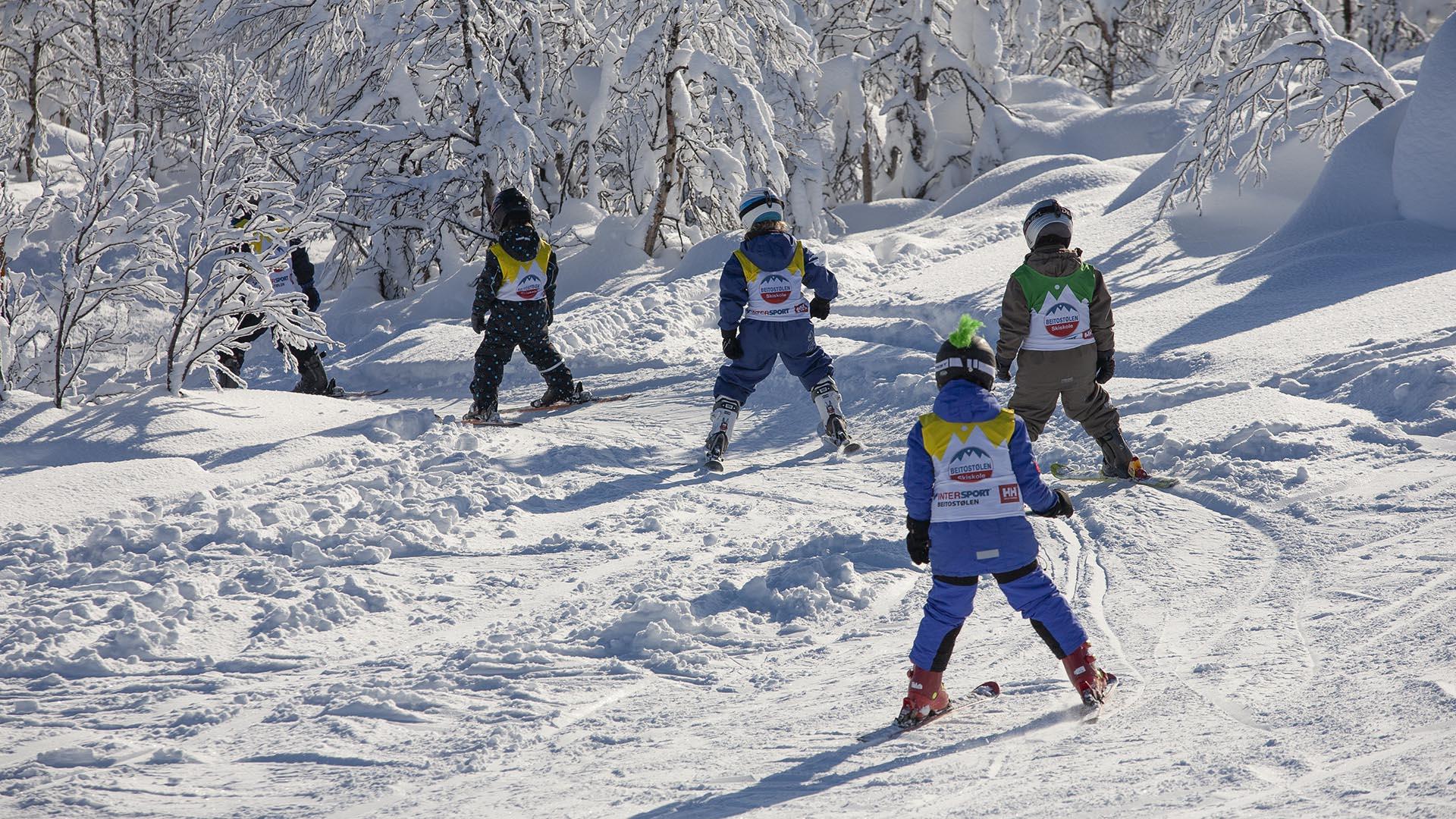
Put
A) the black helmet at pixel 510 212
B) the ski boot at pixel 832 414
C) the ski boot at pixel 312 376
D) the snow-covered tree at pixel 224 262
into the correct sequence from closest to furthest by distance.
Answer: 1. the ski boot at pixel 832 414
2. the snow-covered tree at pixel 224 262
3. the black helmet at pixel 510 212
4. the ski boot at pixel 312 376

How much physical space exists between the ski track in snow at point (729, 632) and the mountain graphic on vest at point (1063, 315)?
0.95 metres

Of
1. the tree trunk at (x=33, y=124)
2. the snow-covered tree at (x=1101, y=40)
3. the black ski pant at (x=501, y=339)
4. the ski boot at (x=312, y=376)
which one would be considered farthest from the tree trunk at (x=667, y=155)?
the tree trunk at (x=33, y=124)

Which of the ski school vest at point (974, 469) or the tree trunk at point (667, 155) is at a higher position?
the tree trunk at point (667, 155)

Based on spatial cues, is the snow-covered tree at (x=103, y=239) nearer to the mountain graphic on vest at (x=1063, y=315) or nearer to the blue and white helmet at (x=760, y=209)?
the blue and white helmet at (x=760, y=209)

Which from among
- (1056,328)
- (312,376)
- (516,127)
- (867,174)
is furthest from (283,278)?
(867,174)

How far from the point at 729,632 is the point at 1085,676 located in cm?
154

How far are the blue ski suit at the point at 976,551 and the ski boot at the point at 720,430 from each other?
354cm

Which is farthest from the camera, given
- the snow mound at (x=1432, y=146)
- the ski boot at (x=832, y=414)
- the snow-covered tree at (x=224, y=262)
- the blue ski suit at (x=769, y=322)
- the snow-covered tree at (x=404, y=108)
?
the snow-covered tree at (x=404, y=108)

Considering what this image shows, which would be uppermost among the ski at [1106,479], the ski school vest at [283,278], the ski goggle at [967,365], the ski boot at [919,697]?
the ski school vest at [283,278]

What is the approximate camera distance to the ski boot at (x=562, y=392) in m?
8.89

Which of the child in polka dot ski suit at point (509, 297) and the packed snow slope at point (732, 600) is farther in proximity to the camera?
the child in polka dot ski suit at point (509, 297)

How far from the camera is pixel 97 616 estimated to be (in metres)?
4.65

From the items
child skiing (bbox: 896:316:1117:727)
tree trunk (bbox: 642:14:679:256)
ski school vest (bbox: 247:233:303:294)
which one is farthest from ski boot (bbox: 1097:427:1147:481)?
tree trunk (bbox: 642:14:679:256)

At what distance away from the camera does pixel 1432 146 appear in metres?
9.21
